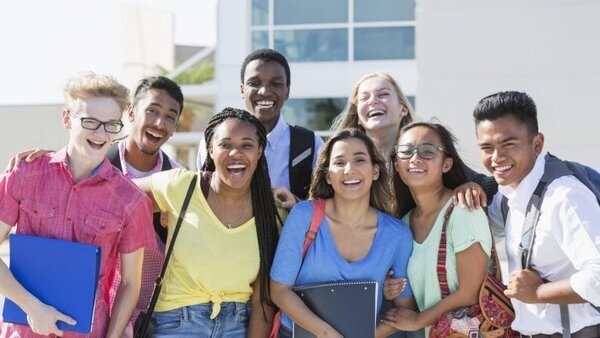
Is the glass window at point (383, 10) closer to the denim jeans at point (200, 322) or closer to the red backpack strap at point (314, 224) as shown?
the red backpack strap at point (314, 224)

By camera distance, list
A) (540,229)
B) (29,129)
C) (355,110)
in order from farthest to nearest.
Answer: (29,129), (355,110), (540,229)

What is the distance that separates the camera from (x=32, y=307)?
335cm

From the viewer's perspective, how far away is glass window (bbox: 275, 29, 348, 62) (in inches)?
758

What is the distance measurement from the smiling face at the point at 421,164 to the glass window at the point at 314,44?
1543cm

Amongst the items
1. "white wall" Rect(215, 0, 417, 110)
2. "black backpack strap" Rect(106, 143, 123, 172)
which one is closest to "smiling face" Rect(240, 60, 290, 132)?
"black backpack strap" Rect(106, 143, 123, 172)

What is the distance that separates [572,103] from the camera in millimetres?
8391

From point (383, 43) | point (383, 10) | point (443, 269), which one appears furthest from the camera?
point (383, 43)

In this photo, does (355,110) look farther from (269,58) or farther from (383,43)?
(383,43)

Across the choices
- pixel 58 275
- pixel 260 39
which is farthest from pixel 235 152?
pixel 260 39

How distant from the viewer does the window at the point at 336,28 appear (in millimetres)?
18828

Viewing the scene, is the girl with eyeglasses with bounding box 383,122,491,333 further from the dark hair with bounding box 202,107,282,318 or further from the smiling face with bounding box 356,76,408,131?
the smiling face with bounding box 356,76,408,131

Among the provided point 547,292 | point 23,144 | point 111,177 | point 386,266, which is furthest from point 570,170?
point 23,144

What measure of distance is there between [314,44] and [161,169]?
15.2 meters

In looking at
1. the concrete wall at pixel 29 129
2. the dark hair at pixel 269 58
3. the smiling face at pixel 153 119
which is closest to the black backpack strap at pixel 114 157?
the smiling face at pixel 153 119
